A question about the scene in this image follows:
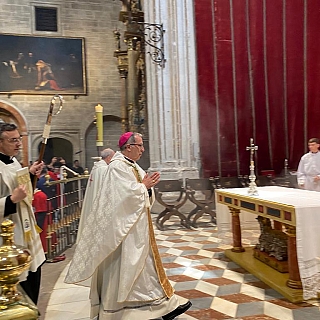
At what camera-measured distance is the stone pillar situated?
8.02m

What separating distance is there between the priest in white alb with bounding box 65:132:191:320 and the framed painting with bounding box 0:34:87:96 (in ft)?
40.7

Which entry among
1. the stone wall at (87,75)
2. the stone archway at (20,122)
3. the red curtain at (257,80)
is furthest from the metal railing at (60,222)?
the stone wall at (87,75)

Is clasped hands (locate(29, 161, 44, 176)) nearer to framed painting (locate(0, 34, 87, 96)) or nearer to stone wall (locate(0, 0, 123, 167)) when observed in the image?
stone wall (locate(0, 0, 123, 167))

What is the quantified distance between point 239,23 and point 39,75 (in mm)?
8676

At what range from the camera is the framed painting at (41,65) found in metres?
14.0

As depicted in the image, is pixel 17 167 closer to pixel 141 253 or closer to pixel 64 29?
pixel 141 253

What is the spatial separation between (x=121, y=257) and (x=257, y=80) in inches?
247

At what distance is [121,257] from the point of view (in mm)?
2730

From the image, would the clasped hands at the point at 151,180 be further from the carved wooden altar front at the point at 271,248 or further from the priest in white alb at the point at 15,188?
the carved wooden altar front at the point at 271,248

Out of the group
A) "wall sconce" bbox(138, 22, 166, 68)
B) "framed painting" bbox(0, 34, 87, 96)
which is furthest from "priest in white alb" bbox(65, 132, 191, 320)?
"framed painting" bbox(0, 34, 87, 96)

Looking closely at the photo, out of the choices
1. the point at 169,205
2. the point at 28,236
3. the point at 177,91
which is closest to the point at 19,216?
the point at 28,236

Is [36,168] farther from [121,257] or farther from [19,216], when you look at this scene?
[121,257]

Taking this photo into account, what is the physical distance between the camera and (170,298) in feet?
9.33

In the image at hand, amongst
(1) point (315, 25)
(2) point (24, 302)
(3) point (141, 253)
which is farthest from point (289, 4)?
(2) point (24, 302)
